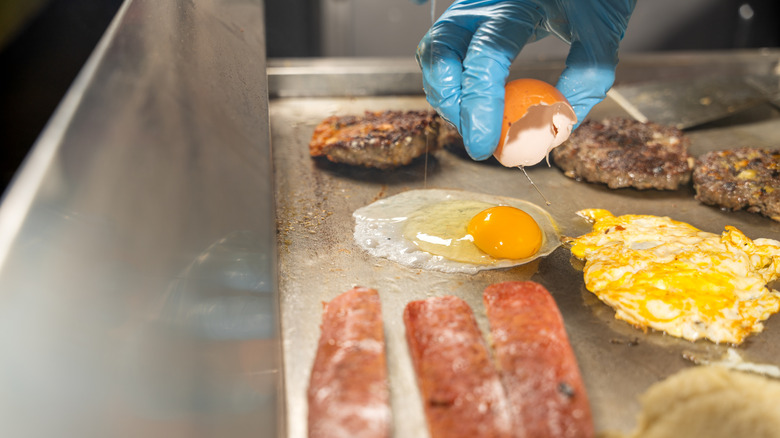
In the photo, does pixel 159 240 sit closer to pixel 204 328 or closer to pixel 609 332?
pixel 204 328

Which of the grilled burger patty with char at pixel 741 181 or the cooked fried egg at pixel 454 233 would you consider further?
the grilled burger patty with char at pixel 741 181

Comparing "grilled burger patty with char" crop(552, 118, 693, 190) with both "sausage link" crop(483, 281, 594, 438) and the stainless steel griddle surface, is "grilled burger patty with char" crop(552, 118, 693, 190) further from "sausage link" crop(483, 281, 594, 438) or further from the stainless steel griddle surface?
"sausage link" crop(483, 281, 594, 438)

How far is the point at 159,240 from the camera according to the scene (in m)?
1.52

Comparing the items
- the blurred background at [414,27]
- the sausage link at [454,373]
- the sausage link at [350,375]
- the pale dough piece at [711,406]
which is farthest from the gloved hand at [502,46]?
the blurred background at [414,27]

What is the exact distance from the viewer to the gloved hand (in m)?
2.83

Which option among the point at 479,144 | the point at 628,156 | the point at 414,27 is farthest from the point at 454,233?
the point at 414,27

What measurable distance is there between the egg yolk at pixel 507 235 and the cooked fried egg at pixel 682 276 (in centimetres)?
25

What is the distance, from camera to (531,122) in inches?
112

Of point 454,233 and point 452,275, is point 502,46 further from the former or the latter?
point 452,275

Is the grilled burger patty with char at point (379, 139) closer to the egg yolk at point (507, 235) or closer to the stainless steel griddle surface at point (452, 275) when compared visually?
the stainless steel griddle surface at point (452, 275)

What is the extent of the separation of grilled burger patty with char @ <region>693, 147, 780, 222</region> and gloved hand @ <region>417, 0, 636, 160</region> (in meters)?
1.00

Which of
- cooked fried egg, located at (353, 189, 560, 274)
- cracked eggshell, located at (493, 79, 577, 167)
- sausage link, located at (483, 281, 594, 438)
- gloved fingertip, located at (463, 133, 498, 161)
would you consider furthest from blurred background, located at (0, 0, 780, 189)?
sausage link, located at (483, 281, 594, 438)

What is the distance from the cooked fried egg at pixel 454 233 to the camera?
2.94m

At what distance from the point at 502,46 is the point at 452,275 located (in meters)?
1.20
